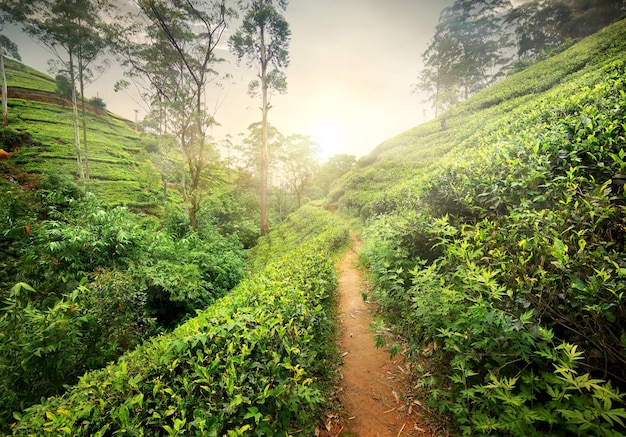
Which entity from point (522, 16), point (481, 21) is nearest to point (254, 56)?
point (481, 21)

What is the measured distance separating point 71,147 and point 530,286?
43648 mm

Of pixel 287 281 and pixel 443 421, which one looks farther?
pixel 287 281

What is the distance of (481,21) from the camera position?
4019 centimetres

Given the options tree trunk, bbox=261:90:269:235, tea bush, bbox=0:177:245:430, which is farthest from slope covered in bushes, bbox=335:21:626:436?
tree trunk, bbox=261:90:269:235

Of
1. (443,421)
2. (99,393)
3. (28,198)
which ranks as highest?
(28,198)

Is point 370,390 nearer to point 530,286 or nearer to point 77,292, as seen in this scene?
point 530,286

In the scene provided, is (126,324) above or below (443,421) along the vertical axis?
above

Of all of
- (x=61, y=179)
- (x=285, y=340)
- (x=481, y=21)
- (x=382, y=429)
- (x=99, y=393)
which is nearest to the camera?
(x=99, y=393)

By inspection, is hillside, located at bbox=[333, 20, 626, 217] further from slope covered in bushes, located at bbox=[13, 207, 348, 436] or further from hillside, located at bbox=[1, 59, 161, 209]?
hillside, located at bbox=[1, 59, 161, 209]

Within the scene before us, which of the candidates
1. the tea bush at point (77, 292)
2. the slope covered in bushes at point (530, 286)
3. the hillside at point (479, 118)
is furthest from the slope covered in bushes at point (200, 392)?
the hillside at point (479, 118)

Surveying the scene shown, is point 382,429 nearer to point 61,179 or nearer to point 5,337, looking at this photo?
point 5,337

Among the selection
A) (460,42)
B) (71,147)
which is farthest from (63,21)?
(460,42)

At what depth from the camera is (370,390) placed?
3.87m

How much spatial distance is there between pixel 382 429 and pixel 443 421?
31.2 inches
